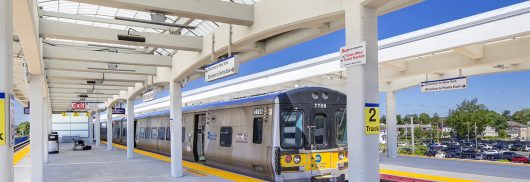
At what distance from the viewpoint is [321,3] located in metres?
6.44

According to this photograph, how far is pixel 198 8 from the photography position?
7312 mm

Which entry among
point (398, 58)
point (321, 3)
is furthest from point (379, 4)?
point (398, 58)

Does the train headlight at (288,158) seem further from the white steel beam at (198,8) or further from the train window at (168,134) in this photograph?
the train window at (168,134)

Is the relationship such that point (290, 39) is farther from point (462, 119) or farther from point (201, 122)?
point (462, 119)

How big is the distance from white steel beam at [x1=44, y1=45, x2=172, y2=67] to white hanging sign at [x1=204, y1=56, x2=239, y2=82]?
12.0 ft

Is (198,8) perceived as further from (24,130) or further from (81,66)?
(24,130)

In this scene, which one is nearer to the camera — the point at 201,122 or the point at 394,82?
the point at 201,122

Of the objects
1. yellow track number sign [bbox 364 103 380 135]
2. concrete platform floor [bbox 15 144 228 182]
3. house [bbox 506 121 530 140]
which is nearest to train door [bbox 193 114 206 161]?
concrete platform floor [bbox 15 144 228 182]

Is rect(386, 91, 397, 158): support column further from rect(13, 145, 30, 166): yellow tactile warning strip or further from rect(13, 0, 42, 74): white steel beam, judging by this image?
Result: rect(13, 145, 30, 166): yellow tactile warning strip

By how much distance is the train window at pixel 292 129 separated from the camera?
9.60 meters

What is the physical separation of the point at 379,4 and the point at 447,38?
6.22 metres

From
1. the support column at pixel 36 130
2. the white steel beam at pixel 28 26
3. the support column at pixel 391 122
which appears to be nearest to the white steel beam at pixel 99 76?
the support column at pixel 36 130

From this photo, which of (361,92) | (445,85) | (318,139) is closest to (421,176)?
(318,139)

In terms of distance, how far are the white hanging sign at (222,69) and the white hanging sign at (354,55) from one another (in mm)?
2884
